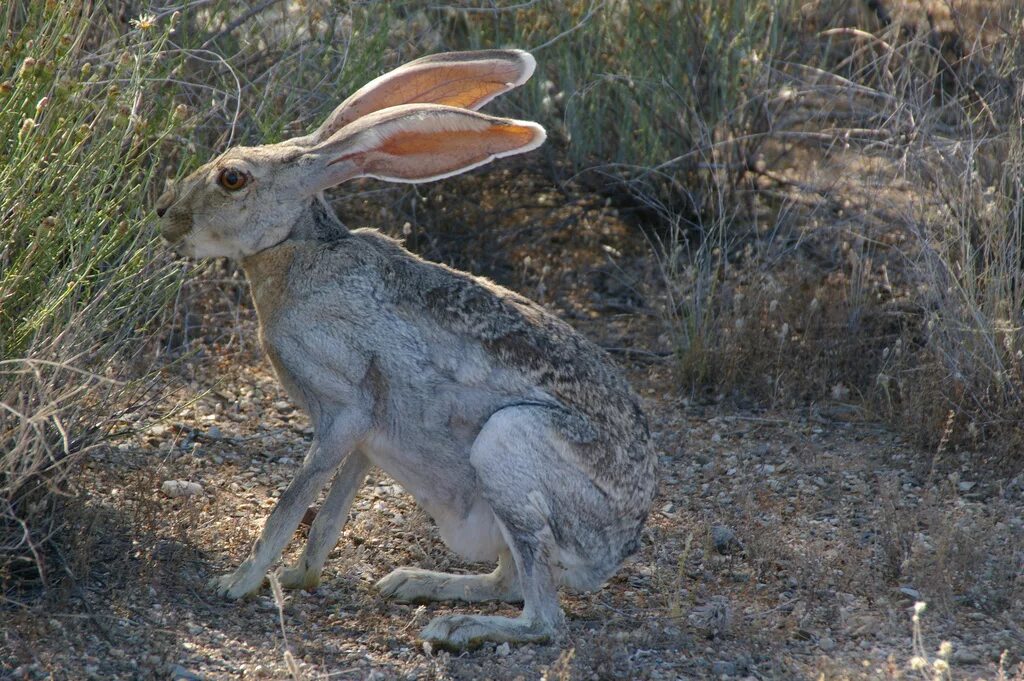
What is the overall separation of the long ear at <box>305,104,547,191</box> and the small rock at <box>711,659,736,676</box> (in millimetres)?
1785

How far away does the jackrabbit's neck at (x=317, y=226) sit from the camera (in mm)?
4719

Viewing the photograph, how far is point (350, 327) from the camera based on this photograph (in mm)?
4535

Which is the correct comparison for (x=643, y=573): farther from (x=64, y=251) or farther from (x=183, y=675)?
(x=64, y=251)

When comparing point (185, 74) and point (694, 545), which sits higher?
point (185, 74)

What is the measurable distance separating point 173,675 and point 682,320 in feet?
10.8

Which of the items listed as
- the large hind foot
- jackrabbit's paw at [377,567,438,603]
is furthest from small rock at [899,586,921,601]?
jackrabbit's paw at [377,567,438,603]

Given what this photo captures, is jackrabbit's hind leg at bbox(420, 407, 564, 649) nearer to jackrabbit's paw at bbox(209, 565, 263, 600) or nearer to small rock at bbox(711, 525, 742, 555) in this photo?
jackrabbit's paw at bbox(209, 565, 263, 600)

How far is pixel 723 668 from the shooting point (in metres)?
4.24

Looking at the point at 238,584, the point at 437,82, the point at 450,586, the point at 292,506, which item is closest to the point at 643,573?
the point at 450,586

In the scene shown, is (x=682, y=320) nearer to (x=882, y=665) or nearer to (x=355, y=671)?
(x=882, y=665)

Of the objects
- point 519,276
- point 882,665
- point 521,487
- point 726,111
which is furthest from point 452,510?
point 726,111

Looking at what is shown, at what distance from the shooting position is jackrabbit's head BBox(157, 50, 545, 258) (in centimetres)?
432

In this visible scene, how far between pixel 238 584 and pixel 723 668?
5.41 feet

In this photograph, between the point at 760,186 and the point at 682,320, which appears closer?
the point at 682,320
